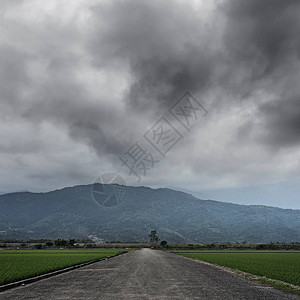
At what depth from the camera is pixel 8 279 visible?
22.5m

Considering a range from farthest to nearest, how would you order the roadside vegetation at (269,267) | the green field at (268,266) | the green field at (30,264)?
1. the green field at (268,266)
2. the green field at (30,264)
3. the roadside vegetation at (269,267)

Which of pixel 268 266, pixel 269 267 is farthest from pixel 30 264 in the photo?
pixel 268 266

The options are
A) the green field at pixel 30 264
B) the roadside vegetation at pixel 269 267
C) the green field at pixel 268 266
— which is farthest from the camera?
the green field at pixel 268 266

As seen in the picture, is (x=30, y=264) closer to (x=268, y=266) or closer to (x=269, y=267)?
(x=269, y=267)

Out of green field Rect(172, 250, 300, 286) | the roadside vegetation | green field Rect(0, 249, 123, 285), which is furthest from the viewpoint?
green field Rect(172, 250, 300, 286)

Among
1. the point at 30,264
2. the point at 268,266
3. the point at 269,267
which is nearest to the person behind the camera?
the point at 269,267

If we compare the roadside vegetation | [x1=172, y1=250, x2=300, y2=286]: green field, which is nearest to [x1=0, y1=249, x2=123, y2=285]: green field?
the roadside vegetation

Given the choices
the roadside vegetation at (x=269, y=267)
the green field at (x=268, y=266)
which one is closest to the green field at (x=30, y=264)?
the roadside vegetation at (x=269, y=267)

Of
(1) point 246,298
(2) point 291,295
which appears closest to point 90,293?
(1) point 246,298

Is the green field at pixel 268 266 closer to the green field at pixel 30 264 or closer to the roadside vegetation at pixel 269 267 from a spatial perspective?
the roadside vegetation at pixel 269 267

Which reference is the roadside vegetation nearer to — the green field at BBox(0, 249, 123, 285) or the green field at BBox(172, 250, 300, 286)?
the green field at BBox(172, 250, 300, 286)

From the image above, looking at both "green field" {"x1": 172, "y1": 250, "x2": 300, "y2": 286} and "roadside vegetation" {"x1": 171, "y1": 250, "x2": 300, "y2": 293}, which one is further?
"green field" {"x1": 172, "y1": 250, "x2": 300, "y2": 286}

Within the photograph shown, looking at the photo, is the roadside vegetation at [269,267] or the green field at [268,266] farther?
the green field at [268,266]

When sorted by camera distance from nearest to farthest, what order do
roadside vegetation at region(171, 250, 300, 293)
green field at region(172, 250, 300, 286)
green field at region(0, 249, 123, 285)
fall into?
roadside vegetation at region(171, 250, 300, 293), green field at region(0, 249, 123, 285), green field at region(172, 250, 300, 286)
